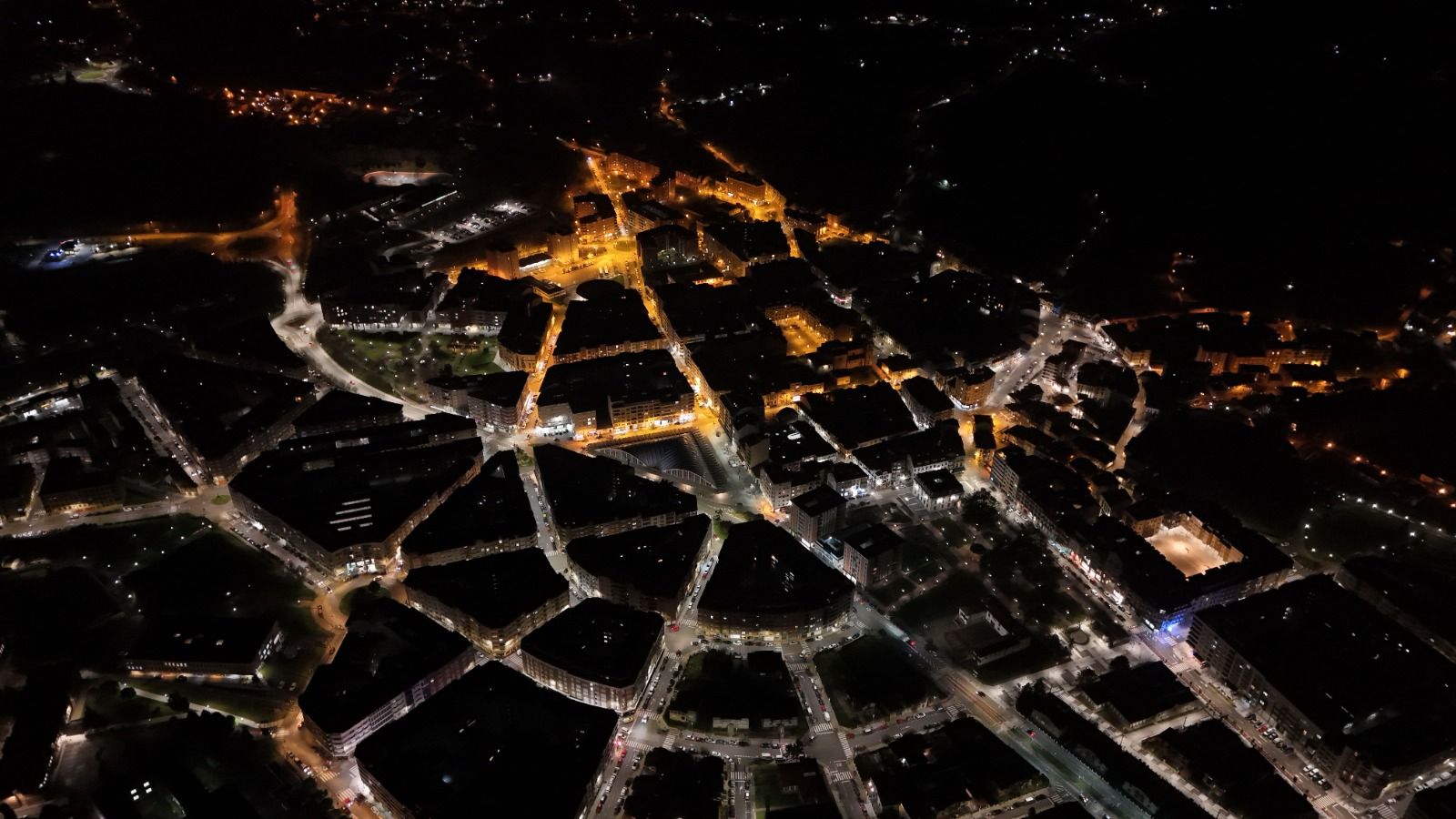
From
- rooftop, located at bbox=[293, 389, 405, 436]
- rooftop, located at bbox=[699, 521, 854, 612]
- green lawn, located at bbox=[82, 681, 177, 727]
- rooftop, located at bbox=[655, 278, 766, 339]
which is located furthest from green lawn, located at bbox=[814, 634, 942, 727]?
rooftop, located at bbox=[293, 389, 405, 436]

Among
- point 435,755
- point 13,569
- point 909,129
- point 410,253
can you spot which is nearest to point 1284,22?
point 909,129

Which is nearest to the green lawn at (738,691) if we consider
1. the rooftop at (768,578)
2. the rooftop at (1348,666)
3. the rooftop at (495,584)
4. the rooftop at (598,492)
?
the rooftop at (768,578)

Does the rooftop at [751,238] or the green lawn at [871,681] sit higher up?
the rooftop at [751,238]

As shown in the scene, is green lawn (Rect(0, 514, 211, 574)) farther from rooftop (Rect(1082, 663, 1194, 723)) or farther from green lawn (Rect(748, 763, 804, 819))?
rooftop (Rect(1082, 663, 1194, 723))

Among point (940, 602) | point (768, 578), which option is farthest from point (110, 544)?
point (940, 602)

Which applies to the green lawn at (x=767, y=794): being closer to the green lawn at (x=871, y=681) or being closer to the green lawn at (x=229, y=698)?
the green lawn at (x=871, y=681)

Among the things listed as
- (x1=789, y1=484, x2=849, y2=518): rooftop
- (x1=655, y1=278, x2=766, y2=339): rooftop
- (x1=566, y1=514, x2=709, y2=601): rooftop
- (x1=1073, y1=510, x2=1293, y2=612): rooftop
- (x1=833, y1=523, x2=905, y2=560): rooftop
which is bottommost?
(x1=566, y1=514, x2=709, y2=601): rooftop
